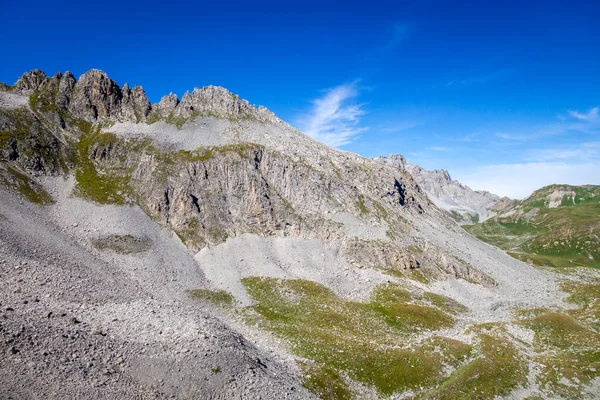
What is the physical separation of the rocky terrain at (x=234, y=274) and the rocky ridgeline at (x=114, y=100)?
65 cm

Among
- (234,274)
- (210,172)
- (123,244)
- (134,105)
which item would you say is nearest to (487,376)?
(234,274)

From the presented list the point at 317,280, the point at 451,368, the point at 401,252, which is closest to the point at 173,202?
the point at 317,280

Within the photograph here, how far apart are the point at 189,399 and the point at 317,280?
5217 cm

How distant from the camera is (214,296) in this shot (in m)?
72.0

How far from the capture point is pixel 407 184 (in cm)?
14575

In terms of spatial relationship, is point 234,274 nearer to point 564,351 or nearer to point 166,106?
point 564,351

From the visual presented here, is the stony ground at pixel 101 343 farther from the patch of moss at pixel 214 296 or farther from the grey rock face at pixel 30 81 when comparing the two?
the grey rock face at pixel 30 81

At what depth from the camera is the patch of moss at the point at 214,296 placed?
7006cm

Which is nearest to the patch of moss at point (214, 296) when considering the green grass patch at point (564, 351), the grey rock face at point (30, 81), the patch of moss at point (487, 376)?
the patch of moss at point (487, 376)

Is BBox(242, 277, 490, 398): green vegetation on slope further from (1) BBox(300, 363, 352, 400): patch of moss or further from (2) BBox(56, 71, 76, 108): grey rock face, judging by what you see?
(2) BBox(56, 71, 76, 108): grey rock face

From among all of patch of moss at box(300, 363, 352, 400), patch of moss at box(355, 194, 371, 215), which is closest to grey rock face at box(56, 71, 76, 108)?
patch of moss at box(355, 194, 371, 215)

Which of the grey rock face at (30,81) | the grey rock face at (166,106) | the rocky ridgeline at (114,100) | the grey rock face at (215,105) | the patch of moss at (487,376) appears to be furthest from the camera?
Answer: the grey rock face at (215,105)

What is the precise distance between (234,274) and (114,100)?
95.6 m

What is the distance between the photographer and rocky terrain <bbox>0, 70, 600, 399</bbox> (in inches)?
1499
